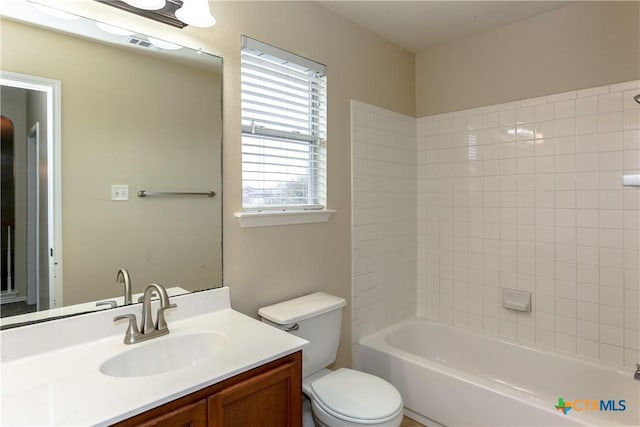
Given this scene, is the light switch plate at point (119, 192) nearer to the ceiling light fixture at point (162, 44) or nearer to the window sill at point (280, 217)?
the window sill at point (280, 217)

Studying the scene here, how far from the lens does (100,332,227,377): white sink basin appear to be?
48.6 inches

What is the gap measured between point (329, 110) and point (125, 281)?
1445mm

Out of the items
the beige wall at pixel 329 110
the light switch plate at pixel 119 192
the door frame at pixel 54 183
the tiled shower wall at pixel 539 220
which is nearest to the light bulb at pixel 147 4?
the beige wall at pixel 329 110

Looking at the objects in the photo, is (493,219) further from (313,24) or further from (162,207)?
(162,207)

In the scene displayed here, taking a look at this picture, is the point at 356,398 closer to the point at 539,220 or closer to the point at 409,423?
the point at 409,423

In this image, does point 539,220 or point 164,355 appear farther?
point 539,220

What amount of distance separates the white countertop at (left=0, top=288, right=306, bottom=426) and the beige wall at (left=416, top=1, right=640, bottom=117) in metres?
2.22

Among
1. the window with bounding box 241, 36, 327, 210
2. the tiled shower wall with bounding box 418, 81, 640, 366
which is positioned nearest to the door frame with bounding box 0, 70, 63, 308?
the window with bounding box 241, 36, 327, 210

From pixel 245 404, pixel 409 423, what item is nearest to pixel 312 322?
pixel 245 404

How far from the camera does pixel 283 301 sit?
1954 millimetres

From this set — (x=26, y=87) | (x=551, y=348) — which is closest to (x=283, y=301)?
(x=26, y=87)

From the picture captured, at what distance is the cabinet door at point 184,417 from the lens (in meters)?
0.95

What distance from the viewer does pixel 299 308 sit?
1821 millimetres

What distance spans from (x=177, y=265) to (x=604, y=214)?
2.36m
